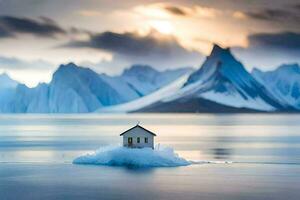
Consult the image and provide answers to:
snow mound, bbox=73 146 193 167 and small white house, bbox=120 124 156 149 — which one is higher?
small white house, bbox=120 124 156 149

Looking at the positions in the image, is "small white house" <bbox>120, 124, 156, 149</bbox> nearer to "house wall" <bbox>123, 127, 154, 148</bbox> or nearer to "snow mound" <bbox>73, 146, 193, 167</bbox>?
"house wall" <bbox>123, 127, 154, 148</bbox>

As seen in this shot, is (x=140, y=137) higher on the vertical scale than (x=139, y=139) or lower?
higher

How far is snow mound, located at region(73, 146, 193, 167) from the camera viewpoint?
75.6 m

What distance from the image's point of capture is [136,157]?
75.6 metres

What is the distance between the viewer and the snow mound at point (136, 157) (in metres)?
75.6

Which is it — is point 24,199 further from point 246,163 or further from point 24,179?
point 246,163

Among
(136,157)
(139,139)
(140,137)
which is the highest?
(140,137)

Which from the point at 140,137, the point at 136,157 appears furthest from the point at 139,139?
the point at 136,157

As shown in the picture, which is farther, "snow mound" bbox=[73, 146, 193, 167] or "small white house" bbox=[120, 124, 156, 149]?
"small white house" bbox=[120, 124, 156, 149]

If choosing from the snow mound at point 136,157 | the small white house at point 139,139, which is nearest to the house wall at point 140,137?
the small white house at point 139,139

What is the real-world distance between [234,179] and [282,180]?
15.2ft

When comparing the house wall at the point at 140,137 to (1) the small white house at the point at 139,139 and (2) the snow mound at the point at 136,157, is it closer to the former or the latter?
(1) the small white house at the point at 139,139

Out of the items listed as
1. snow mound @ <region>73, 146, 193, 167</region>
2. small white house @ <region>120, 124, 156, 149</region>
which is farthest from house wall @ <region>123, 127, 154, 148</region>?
snow mound @ <region>73, 146, 193, 167</region>

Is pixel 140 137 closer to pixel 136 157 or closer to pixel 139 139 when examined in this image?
pixel 139 139
